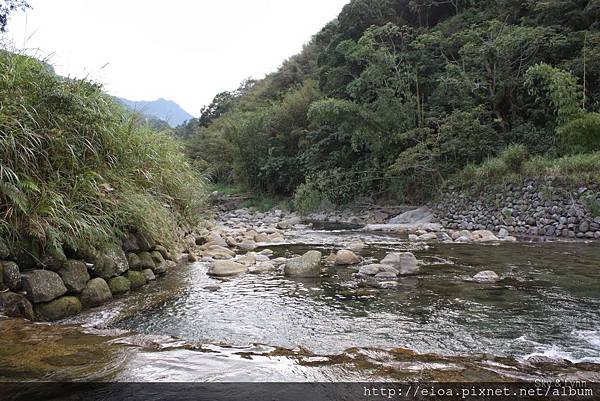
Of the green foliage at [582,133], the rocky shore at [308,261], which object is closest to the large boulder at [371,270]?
the rocky shore at [308,261]

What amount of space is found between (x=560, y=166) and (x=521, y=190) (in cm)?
112

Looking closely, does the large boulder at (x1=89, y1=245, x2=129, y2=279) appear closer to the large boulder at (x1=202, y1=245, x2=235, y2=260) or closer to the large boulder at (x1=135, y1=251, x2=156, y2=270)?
the large boulder at (x1=135, y1=251, x2=156, y2=270)

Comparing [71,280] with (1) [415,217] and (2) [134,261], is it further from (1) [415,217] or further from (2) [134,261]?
(1) [415,217]

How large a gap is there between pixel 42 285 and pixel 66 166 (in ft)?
4.35

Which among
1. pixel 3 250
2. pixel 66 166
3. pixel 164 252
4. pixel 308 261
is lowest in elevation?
pixel 308 261

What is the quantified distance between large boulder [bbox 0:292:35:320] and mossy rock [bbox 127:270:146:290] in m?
1.23

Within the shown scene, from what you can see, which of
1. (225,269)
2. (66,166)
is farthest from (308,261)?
(66,166)

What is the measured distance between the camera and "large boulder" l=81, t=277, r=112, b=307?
12.1 ft

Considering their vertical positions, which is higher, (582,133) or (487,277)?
(582,133)

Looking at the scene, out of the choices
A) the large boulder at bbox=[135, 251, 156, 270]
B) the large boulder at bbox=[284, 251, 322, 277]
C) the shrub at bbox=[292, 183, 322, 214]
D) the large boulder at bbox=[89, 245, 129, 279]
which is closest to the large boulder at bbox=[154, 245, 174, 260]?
the large boulder at bbox=[135, 251, 156, 270]

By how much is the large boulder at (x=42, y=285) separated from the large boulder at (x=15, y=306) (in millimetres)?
83

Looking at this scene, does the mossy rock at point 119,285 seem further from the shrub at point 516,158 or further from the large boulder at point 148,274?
the shrub at point 516,158

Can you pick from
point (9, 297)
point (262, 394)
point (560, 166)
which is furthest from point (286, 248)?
point (560, 166)

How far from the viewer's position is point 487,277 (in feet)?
16.8
